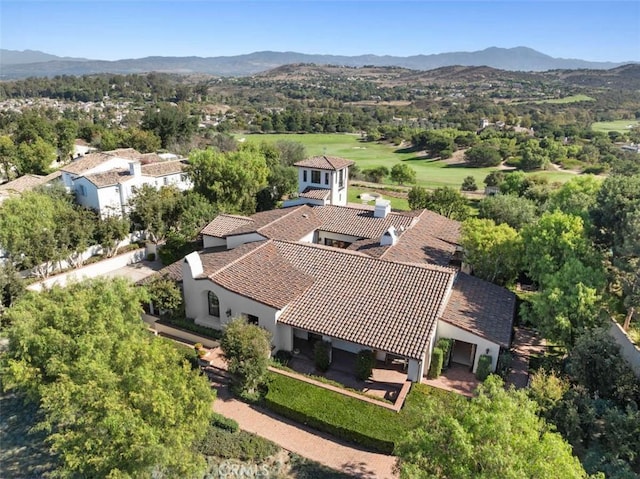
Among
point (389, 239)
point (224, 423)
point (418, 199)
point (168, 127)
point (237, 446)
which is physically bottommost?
→ point (237, 446)

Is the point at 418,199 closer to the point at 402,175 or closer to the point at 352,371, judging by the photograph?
the point at 402,175

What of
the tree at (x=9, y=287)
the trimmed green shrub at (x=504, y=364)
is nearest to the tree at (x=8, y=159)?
the tree at (x=9, y=287)

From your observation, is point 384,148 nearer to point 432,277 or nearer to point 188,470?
point 432,277

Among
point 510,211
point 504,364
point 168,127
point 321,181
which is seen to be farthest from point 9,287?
point 168,127

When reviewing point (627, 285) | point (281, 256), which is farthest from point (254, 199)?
point (627, 285)

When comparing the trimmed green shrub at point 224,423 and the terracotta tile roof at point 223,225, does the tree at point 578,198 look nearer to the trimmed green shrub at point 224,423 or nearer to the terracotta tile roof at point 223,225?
the terracotta tile roof at point 223,225

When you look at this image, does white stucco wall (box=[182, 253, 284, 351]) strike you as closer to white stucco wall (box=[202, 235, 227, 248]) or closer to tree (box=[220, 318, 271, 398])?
tree (box=[220, 318, 271, 398])
